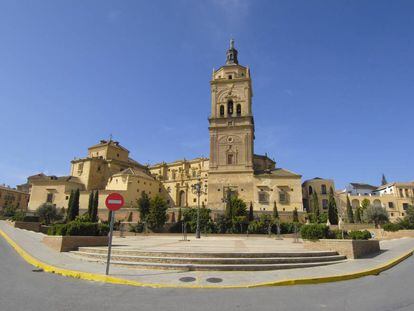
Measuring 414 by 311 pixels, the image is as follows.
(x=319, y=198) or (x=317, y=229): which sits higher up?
(x=319, y=198)

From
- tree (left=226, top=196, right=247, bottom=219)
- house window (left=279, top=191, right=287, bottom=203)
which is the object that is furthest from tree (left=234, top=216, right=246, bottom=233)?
house window (left=279, top=191, right=287, bottom=203)

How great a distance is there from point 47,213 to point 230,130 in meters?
32.8

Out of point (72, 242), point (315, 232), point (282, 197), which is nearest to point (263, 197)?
point (282, 197)

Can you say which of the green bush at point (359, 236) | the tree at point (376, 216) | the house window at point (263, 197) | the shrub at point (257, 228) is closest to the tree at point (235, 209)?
the shrub at point (257, 228)

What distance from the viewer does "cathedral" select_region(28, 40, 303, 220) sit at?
146 feet

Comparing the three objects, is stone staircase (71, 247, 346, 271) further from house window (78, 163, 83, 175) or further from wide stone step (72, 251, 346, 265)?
house window (78, 163, 83, 175)

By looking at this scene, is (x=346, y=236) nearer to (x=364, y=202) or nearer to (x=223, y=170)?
(x=223, y=170)

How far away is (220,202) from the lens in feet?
146

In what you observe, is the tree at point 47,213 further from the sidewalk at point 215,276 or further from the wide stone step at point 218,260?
the wide stone step at point 218,260

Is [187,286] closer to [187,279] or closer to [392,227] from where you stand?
[187,279]

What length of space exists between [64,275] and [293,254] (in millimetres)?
7431

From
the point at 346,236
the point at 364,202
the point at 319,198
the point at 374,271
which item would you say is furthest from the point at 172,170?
the point at 374,271

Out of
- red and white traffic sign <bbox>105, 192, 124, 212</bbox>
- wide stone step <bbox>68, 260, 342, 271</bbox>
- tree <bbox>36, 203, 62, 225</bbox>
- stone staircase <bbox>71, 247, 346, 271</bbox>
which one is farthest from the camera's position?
tree <bbox>36, 203, 62, 225</bbox>

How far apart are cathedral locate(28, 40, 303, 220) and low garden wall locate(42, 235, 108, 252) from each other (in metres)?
30.0
